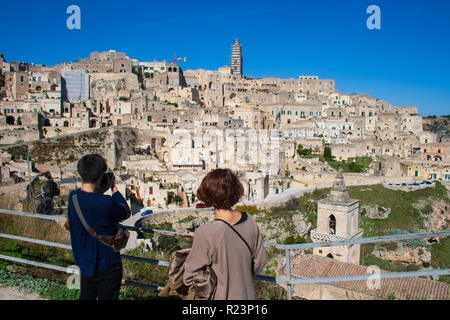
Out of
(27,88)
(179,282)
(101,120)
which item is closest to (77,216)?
(179,282)

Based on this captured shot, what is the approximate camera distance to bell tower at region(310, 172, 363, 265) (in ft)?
50.8

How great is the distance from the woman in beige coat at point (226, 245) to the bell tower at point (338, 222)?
13219 mm

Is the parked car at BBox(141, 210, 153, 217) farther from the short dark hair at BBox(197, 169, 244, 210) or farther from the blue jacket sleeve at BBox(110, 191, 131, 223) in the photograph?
the short dark hair at BBox(197, 169, 244, 210)

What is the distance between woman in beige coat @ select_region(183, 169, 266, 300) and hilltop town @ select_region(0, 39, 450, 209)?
26896 mm

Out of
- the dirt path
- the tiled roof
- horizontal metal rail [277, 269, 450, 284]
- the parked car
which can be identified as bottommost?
the parked car

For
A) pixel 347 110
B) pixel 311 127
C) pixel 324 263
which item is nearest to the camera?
pixel 324 263

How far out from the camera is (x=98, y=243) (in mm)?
3314

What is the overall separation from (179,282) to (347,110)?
5817 cm

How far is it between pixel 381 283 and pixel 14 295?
9.57 metres

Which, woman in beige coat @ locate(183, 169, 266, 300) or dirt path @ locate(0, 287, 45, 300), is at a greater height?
woman in beige coat @ locate(183, 169, 266, 300)

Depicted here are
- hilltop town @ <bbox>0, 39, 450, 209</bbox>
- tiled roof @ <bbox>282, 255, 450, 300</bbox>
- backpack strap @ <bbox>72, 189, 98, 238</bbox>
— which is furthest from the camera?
hilltop town @ <bbox>0, 39, 450, 209</bbox>

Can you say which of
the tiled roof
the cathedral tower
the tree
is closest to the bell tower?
the tiled roof
